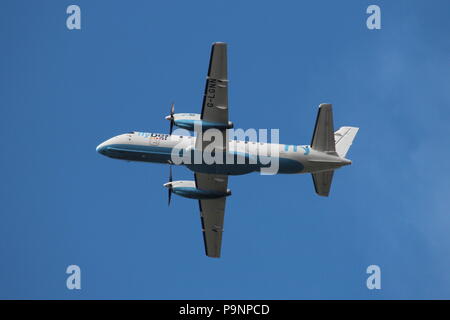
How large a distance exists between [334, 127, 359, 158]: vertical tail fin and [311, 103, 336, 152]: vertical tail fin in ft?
5.38

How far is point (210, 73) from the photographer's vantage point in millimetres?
44562

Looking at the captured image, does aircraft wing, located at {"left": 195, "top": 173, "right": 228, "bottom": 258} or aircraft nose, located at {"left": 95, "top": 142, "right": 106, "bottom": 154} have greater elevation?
aircraft nose, located at {"left": 95, "top": 142, "right": 106, "bottom": 154}

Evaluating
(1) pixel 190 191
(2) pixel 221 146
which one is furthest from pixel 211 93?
(1) pixel 190 191

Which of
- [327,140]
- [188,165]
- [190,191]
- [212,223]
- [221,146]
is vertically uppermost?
[327,140]

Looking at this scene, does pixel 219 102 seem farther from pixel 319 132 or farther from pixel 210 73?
pixel 319 132

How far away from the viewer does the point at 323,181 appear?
47.4 m

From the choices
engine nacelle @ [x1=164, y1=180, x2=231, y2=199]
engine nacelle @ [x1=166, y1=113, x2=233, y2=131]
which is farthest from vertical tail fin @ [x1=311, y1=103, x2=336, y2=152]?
engine nacelle @ [x1=164, y1=180, x2=231, y2=199]

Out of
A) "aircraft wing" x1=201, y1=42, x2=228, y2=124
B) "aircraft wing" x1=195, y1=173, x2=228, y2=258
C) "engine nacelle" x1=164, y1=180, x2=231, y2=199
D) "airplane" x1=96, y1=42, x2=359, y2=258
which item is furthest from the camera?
"aircraft wing" x1=195, y1=173, x2=228, y2=258

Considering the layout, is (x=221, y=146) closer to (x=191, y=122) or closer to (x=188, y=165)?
(x=191, y=122)

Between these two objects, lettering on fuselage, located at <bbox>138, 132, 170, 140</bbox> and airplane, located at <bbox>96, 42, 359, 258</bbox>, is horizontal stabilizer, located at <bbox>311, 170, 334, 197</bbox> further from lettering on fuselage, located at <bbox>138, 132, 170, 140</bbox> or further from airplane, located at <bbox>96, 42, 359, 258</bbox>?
lettering on fuselage, located at <bbox>138, 132, 170, 140</bbox>

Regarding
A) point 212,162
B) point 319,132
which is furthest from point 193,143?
point 319,132

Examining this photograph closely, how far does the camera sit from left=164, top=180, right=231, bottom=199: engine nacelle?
1972 inches

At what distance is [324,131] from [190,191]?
34.1 ft

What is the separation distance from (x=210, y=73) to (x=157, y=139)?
6.08 meters
